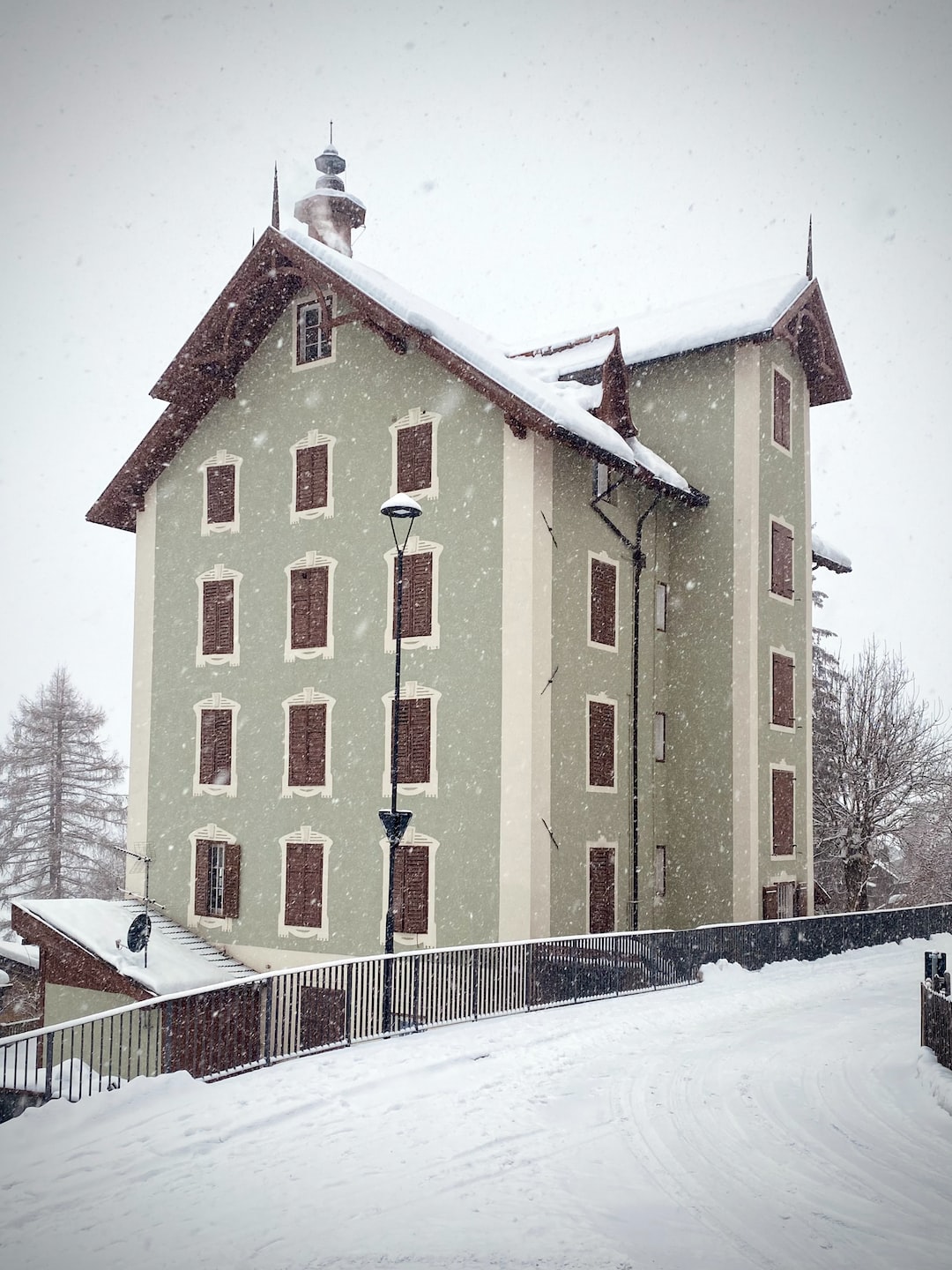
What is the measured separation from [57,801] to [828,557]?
28.3 metres

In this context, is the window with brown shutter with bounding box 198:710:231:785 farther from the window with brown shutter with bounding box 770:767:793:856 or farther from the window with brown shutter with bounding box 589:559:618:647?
the window with brown shutter with bounding box 770:767:793:856

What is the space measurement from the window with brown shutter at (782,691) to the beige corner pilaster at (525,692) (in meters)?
7.56

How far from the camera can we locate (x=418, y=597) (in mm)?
25109

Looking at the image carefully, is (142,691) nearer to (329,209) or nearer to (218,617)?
(218,617)

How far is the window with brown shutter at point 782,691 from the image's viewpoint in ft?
95.1

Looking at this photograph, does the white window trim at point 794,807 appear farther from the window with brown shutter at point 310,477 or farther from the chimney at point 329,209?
the chimney at point 329,209

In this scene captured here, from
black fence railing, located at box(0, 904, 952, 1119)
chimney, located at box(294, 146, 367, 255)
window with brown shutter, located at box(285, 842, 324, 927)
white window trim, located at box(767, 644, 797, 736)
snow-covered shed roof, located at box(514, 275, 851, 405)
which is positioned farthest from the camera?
chimney, located at box(294, 146, 367, 255)

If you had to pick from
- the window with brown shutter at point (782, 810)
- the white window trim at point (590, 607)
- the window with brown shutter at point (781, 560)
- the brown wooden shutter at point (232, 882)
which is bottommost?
the brown wooden shutter at point (232, 882)

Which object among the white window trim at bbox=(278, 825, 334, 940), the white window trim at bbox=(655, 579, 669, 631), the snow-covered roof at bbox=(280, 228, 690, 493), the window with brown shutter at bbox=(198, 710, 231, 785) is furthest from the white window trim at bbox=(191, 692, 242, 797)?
the white window trim at bbox=(655, 579, 669, 631)

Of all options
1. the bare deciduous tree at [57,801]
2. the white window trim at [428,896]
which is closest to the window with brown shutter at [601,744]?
the white window trim at [428,896]

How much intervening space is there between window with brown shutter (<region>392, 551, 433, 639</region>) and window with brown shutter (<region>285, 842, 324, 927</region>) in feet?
16.1

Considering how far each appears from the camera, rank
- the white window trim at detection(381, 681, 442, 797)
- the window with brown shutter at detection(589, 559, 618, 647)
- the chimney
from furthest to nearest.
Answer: the chimney, the window with brown shutter at detection(589, 559, 618, 647), the white window trim at detection(381, 681, 442, 797)

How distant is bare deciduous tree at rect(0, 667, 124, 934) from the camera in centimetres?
4438

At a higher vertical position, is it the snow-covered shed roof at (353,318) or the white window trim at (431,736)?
the snow-covered shed roof at (353,318)
